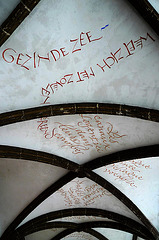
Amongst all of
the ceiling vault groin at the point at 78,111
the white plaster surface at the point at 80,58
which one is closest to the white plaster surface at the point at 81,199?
the ceiling vault groin at the point at 78,111

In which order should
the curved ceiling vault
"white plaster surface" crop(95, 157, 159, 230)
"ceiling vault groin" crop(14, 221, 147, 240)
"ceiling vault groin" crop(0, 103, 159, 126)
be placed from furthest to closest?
1. "ceiling vault groin" crop(14, 221, 147, 240)
2. "white plaster surface" crop(95, 157, 159, 230)
3. "ceiling vault groin" crop(0, 103, 159, 126)
4. the curved ceiling vault

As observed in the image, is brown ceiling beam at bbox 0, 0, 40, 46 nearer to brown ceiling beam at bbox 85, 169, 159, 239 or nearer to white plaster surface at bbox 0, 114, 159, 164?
white plaster surface at bbox 0, 114, 159, 164

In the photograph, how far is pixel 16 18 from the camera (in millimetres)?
4883

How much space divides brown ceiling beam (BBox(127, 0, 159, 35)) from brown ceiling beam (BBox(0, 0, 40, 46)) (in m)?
1.55

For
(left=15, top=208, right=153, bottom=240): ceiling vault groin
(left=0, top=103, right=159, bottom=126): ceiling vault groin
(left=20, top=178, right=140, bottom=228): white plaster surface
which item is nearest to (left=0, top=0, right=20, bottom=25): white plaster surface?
(left=0, top=103, right=159, bottom=126): ceiling vault groin

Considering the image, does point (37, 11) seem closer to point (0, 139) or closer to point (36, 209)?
point (0, 139)

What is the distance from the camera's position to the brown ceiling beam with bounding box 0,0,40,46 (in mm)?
4723

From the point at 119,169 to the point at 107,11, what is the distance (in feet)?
16.6

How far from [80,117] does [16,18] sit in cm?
299

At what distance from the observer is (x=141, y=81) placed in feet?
19.9

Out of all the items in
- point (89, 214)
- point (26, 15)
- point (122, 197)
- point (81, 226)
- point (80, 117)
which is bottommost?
point (122, 197)

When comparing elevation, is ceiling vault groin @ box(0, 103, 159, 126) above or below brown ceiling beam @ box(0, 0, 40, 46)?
below

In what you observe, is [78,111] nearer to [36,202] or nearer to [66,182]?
[66,182]

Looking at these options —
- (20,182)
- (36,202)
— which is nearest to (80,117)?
(20,182)
